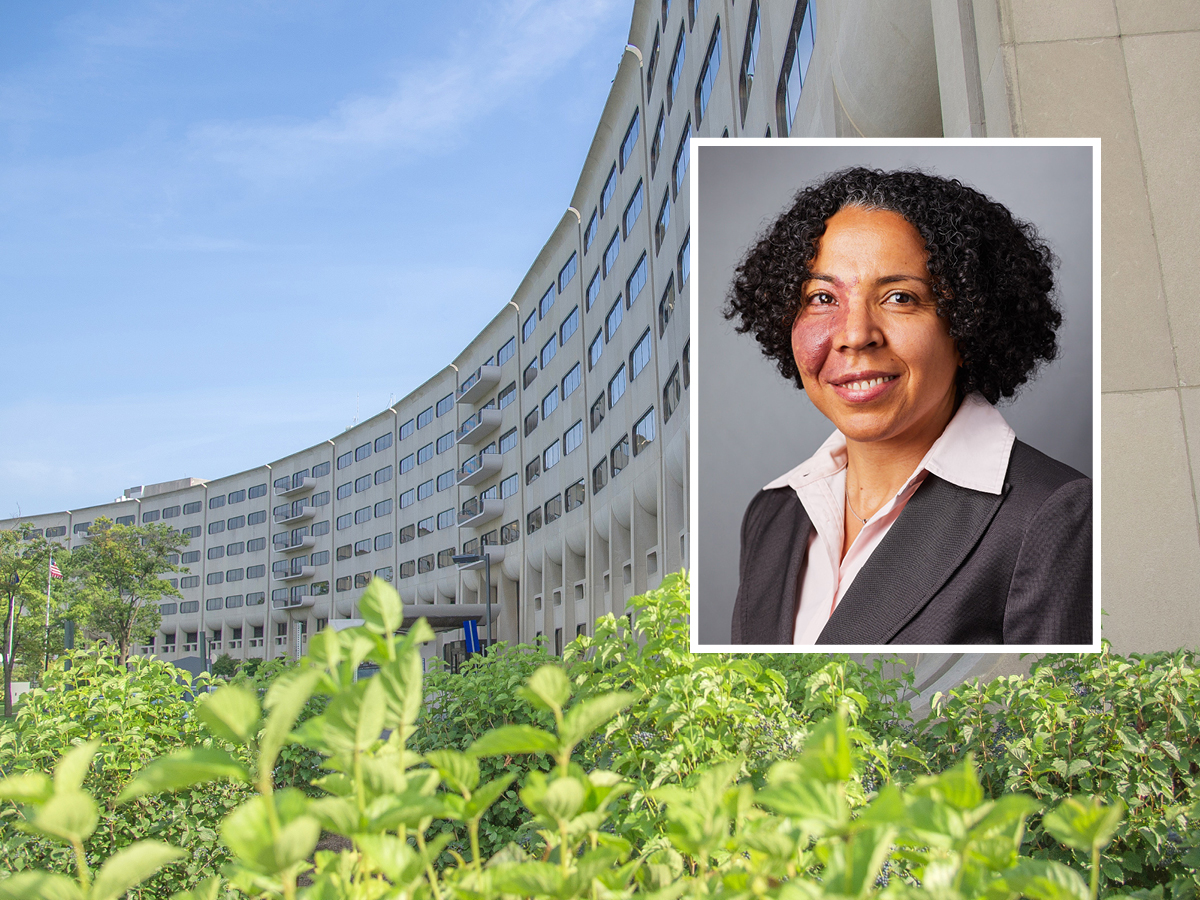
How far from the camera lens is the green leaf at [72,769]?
1043 millimetres

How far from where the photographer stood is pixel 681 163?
28.6 meters

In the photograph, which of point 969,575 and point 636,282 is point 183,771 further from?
point 636,282

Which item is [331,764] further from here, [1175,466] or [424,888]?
[1175,466]

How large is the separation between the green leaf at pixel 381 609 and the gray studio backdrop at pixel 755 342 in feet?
8.05

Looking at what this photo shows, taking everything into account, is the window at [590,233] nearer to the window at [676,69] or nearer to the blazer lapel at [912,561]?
the window at [676,69]

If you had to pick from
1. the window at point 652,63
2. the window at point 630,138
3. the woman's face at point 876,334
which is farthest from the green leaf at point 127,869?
the window at point 630,138

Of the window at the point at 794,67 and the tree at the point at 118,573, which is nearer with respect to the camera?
the window at the point at 794,67

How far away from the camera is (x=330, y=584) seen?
66.8 meters

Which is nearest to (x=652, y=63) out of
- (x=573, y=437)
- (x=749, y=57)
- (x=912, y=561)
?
(x=749, y=57)

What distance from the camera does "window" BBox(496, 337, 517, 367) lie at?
51256 millimetres

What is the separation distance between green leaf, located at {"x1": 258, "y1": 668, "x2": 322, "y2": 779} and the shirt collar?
299cm

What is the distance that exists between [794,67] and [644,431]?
16775mm

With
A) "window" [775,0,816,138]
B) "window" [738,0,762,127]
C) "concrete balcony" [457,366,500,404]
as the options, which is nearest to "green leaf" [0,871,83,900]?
"window" [775,0,816,138]

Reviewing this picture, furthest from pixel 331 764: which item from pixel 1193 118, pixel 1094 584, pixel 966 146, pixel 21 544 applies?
pixel 21 544
